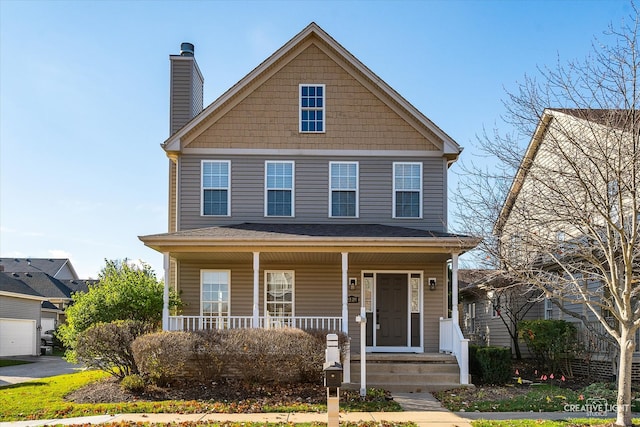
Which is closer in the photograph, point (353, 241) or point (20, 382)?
point (353, 241)

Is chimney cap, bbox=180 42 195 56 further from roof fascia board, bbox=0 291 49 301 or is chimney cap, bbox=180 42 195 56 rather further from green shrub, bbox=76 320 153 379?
roof fascia board, bbox=0 291 49 301

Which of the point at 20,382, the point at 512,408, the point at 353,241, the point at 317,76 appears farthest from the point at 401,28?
the point at 20,382

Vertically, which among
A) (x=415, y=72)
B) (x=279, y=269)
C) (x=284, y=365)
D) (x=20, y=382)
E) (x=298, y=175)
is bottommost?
(x=20, y=382)

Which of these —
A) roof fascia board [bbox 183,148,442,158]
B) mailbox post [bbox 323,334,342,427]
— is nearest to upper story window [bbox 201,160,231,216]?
roof fascia board [bbox 183,148,442,158]

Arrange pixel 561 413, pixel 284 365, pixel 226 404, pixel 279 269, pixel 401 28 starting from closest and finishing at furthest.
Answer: pixel 561 413 < pixel 226 404 < pixel 284 365 < pixel 401 28 < pixel 279 269

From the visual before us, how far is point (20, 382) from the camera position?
16.3m

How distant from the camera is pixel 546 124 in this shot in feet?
32.1

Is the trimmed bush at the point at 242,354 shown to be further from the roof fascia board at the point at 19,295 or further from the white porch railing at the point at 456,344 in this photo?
the roof fascia board at the point at 19,295

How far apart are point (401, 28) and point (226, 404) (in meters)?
8.56

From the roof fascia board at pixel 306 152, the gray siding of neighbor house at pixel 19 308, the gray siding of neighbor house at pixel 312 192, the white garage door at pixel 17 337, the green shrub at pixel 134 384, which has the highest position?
the roof fascia board at pixel 306 152

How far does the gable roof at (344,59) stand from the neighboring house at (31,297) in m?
9.23

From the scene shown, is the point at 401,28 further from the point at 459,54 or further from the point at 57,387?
the point at 57,387

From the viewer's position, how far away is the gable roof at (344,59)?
1619 centimetres

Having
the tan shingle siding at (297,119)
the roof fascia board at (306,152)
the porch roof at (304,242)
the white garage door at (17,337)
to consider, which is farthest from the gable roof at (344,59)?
the white garage door at (17,337)
